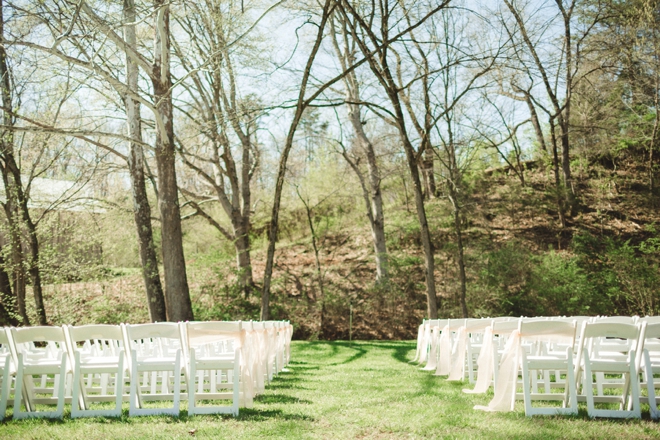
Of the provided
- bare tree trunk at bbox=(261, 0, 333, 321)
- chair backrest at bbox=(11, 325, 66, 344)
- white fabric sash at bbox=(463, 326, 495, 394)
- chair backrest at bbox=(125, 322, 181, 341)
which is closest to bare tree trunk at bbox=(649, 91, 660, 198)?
bare tree trunk at bbox=(261, 0, 333, 321)

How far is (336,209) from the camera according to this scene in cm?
2362

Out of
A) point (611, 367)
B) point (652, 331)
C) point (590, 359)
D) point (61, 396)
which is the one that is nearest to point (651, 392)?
point (611, 367)

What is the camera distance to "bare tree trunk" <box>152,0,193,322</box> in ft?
40.7

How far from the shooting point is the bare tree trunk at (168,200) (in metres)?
12.4

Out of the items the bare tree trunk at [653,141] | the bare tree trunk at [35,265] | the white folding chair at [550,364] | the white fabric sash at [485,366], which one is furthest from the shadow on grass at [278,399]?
the bare tree trunk at [653,141]

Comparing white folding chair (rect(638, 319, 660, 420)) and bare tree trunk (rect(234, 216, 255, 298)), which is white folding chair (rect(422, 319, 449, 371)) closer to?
white folding chair (rect(638, 319, 660, 420))

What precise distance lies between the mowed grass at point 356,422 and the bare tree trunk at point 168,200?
634 centimetres

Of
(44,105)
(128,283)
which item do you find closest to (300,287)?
(128,283)

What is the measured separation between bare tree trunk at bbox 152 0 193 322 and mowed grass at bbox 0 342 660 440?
20.8ft

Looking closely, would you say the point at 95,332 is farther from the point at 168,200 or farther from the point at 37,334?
the point at 168,200

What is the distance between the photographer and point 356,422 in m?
4.96

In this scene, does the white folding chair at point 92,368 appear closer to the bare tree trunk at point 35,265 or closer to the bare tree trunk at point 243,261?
the bare tree trunk at point 35,265

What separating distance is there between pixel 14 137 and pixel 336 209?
41.3ft

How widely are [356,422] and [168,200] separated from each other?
8886mm
